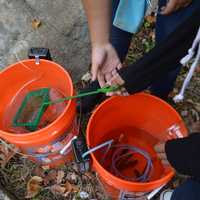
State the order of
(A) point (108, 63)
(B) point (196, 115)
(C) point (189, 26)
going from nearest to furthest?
(C) point (189, 26) → (A) point (108, 63) → (B) point (196, 115)

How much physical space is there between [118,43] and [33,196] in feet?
2.47

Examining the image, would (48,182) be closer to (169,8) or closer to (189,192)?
(189,192)

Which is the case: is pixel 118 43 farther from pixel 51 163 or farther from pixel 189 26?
pixel 51 163

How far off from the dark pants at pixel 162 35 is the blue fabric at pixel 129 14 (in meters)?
0.05

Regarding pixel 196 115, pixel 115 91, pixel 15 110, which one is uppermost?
pixel 115 91

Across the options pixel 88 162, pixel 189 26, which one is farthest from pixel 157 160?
pixel 189 26

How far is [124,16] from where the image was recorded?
119cm

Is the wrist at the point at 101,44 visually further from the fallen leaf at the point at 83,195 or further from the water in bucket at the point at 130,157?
the fallen leaf at the point at 83,195

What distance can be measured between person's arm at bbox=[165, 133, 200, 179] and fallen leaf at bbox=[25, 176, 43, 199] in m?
0.69

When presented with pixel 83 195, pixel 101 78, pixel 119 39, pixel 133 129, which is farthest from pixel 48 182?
pixel 119 39

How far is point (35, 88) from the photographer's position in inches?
56.8

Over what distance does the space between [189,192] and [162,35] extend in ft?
1.88

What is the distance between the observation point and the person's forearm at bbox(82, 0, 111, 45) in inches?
39.9

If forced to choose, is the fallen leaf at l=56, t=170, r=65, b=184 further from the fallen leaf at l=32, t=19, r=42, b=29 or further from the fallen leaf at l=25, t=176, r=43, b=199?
the fallen leaf at l=32, t=19, r=42, b=29
